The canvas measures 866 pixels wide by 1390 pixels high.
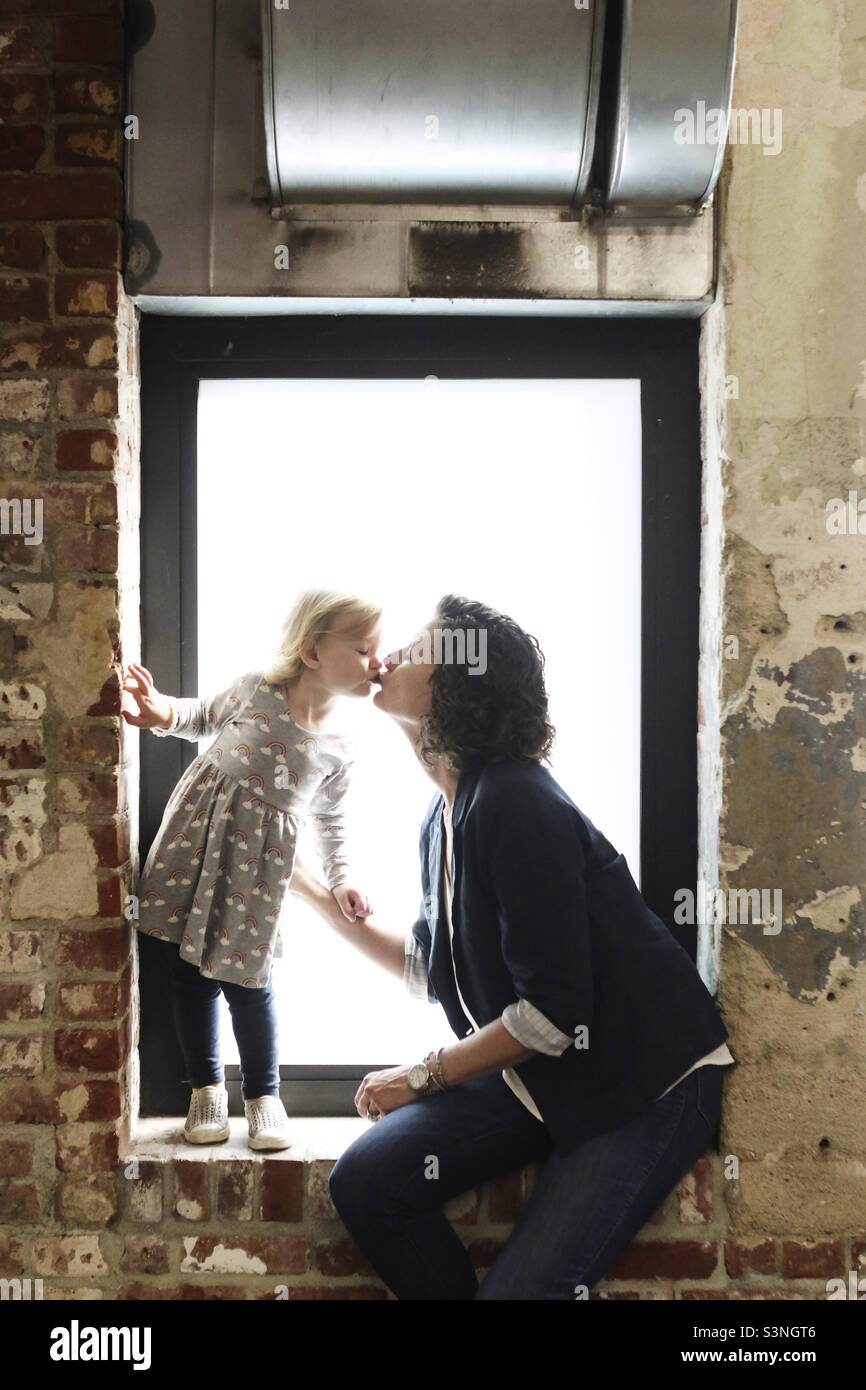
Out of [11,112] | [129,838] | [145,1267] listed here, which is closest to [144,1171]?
[145,1267]

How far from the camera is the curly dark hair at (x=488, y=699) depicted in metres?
1.78

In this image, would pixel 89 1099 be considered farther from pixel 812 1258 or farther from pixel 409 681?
pixel 812 1258

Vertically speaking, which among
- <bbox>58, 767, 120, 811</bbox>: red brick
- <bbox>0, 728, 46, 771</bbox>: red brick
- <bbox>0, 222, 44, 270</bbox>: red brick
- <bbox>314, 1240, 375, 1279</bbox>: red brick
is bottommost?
<bbox>314, 1240, 375, 1279</bbox>: red brick

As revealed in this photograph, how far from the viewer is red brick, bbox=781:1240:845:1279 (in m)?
1.81

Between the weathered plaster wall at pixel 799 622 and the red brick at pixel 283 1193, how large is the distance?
78 centimetres

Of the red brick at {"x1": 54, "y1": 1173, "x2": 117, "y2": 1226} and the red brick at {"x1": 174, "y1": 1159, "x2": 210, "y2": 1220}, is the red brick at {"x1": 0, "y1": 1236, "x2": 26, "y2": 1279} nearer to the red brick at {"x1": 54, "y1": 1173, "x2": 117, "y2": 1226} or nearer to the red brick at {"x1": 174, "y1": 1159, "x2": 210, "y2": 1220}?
the red brick at {"x1": 54, "y1": 1173, "x2": 117, "y2": 1226}

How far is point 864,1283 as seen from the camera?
5.94 ft

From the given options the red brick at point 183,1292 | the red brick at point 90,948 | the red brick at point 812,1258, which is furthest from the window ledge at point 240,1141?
the red brick at point 812,1258

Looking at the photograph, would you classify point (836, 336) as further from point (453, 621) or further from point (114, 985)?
point (114, 985)

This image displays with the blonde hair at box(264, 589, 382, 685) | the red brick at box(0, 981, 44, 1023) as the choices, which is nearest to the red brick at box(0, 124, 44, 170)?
the blonde hair at box(264, 589, 382, 685)

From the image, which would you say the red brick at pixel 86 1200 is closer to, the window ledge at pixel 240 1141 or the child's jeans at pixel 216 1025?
the window ledge at pixel 240 1141

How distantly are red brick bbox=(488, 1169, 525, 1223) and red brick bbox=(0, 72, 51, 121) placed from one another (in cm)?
207

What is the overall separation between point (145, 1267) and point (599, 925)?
103 centimetres

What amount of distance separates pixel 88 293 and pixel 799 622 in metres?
1.41
